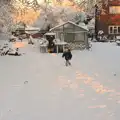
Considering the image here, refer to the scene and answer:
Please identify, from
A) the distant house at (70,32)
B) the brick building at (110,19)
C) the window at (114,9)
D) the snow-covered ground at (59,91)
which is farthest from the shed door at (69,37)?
the window at (114,9)

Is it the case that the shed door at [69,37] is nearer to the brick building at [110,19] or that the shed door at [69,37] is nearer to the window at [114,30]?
the brick building at [110,19]

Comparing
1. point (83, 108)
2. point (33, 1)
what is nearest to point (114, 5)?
point (33, 1)

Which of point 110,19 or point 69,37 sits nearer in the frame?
point 69,37

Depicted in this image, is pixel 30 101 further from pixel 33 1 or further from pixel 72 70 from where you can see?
pixel 72 70

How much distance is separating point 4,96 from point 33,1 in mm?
4568

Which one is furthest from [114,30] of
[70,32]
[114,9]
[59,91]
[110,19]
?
[59,91]

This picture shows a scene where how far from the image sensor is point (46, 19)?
50.7 m

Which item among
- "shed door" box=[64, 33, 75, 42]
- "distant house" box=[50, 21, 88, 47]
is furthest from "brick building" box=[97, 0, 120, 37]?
"shed door" box=[64, 33, 75, 42]

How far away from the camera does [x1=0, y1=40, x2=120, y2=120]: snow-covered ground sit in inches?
509

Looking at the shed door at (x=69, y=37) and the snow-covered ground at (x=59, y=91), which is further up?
the shed door at (x=69, y=37)

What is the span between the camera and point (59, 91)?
16.9m

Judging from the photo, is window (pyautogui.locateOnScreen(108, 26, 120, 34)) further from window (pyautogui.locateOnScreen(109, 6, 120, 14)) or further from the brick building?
window (pyautogui.locateOnScreen(109, 6, 120, 14))

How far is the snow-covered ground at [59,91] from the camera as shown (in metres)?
12.9

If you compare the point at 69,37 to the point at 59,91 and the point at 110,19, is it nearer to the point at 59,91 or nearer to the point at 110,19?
the point at 110,19
